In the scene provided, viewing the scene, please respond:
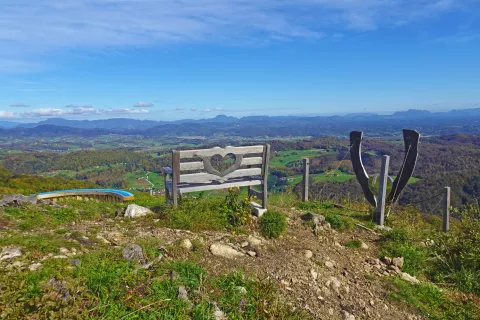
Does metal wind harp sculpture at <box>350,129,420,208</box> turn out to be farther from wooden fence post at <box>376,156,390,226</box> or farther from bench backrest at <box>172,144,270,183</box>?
bench backrest at <box>172,144,270,183</box>

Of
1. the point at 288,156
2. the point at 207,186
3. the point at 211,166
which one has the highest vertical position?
the point at 211,166

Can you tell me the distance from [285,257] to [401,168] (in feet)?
16.2

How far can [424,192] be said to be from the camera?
115ft

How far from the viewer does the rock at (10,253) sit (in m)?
3.76

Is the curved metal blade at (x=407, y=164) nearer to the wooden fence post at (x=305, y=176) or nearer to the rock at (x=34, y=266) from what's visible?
the wooden fence post at (x=305, y=176)

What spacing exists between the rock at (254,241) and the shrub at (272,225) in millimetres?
328

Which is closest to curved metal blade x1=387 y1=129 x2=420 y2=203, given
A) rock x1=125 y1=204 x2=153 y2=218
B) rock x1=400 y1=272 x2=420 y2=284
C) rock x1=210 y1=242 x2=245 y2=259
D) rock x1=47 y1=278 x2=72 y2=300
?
rock x1=400 y1=272 x2=420 y2=284

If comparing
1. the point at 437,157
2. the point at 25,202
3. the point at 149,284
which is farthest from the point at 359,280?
the point at 437,157

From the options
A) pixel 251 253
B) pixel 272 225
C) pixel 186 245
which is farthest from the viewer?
pixel 272 225

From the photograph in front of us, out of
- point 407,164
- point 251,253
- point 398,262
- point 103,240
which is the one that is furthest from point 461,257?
point 103,240

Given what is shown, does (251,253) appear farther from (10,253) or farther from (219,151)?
(10,253)

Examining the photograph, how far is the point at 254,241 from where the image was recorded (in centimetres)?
554

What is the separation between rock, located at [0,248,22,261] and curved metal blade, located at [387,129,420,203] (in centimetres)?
829

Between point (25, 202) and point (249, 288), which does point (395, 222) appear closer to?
point (249, 288)
